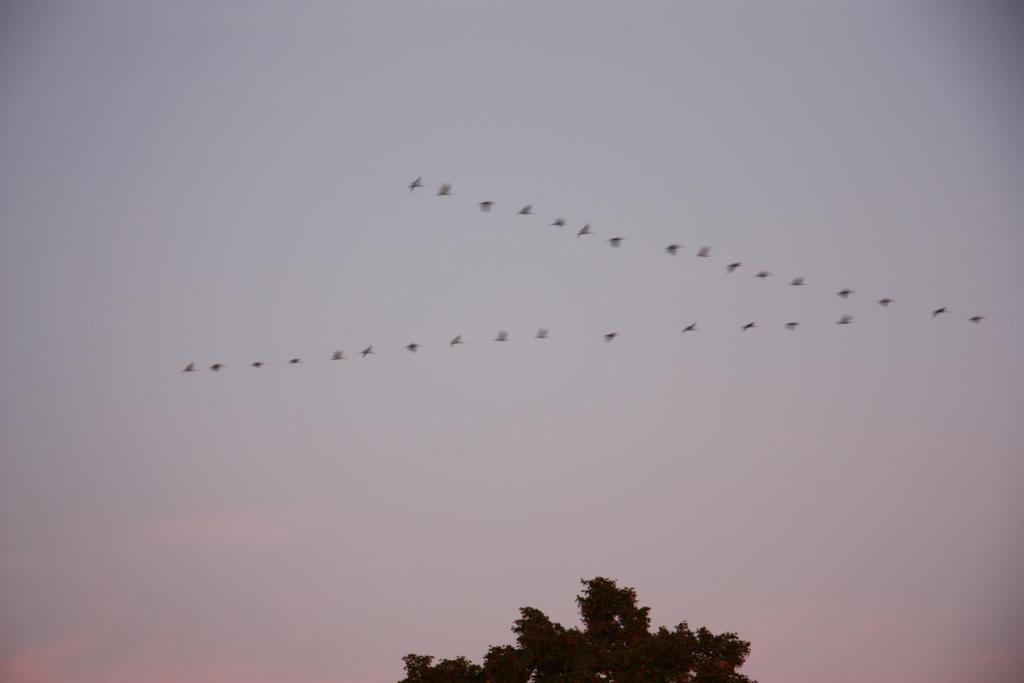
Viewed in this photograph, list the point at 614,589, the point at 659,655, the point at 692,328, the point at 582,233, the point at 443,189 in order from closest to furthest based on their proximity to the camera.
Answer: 1. the point at 443,189
2. the point at 582,233
3. the point at 692,328
4. the point at 659,655
5. the point at 614,589

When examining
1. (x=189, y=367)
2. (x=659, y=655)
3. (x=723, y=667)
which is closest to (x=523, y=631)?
(x=659, y=655)

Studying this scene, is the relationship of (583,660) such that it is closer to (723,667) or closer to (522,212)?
(723,667)

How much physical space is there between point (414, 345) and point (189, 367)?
8229 millimetres

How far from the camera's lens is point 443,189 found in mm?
28078

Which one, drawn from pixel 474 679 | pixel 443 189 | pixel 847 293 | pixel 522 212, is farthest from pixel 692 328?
pixel 474 679

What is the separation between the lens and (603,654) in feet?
118

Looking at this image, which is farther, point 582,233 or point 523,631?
point 523,631

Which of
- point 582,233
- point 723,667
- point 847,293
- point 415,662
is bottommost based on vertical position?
point 723,667

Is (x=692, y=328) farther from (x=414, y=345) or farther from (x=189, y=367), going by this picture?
(x=189, y=367)

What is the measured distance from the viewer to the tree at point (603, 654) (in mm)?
35250

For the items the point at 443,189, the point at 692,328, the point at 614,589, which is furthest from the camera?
the point at 614,589

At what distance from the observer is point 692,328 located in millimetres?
32844

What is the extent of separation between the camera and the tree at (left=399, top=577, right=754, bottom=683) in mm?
35250

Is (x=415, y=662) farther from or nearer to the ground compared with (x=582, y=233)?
nearer to the ground
